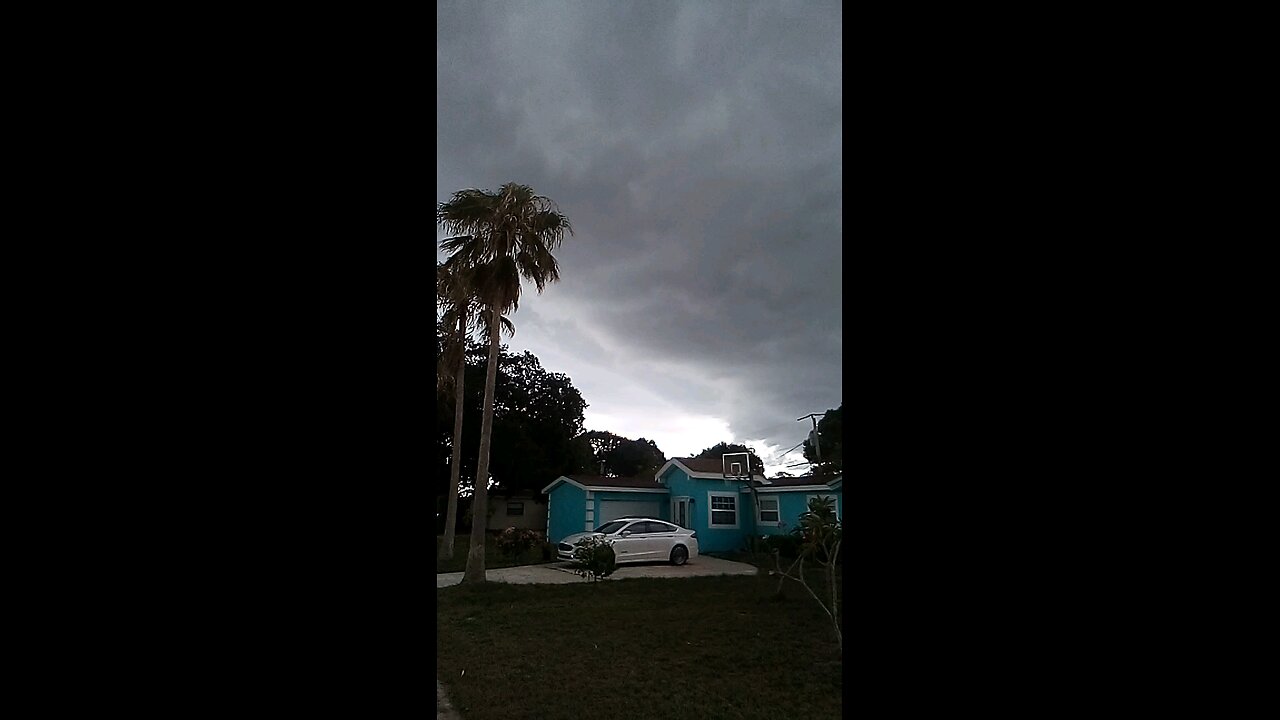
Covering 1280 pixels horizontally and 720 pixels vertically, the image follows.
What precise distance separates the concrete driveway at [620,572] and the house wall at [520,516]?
23.5ft

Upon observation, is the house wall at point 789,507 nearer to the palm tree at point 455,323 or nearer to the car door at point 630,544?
the car door at point 630,544

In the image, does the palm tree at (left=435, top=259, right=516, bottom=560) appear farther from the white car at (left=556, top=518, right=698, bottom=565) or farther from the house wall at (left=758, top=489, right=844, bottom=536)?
the house wall at (left=758, top=489, right=844, bottom=536)

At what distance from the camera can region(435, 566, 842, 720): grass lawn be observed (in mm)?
3266

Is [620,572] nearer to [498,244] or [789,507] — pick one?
[789,507]

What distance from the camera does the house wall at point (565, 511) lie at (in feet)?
43.9

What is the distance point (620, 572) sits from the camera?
30.3 ft

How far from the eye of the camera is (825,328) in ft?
19.5
